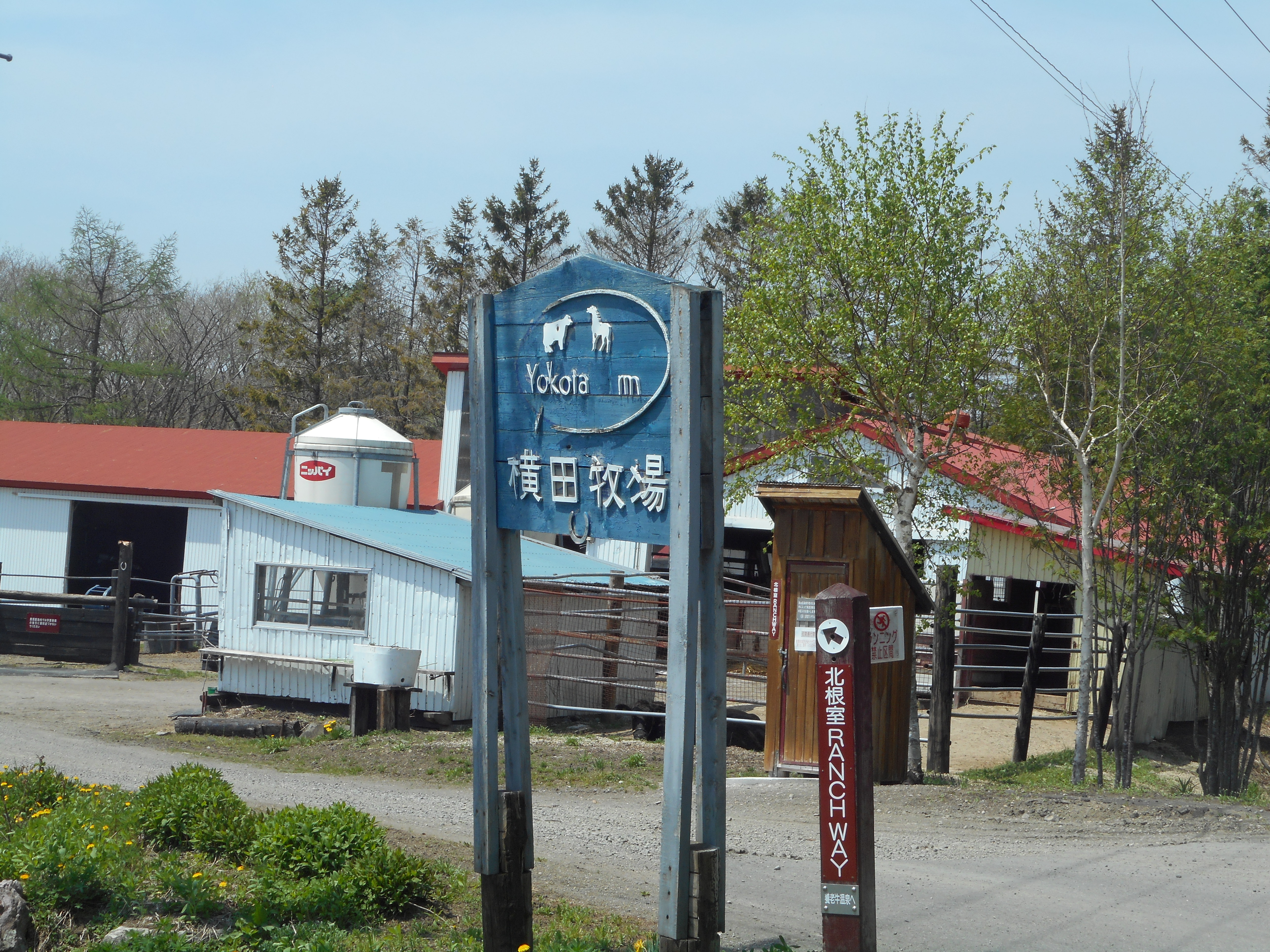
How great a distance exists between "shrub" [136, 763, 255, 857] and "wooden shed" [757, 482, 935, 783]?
500cm

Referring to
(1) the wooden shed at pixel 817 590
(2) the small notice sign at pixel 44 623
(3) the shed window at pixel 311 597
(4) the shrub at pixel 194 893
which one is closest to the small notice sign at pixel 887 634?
(4) the shrub at pixel 194 893

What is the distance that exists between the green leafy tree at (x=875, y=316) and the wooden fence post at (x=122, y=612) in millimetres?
12479

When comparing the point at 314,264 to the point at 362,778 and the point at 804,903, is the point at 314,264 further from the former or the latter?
the point at 804,903

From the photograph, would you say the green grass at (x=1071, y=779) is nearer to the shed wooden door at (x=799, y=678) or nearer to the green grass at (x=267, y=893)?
the shed wooden door at (x=799, y=678)

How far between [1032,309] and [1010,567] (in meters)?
6.59

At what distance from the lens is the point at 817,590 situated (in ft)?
35.4

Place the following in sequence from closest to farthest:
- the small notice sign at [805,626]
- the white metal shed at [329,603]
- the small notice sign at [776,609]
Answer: the small notice sign at [805,626]
the small notice sign at [776,609]
the white metal shed at [329,603]

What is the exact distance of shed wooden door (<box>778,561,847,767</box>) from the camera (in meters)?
10.8

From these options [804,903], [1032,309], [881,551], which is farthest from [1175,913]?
[1032,309]

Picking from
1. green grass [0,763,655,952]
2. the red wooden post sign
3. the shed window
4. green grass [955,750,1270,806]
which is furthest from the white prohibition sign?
the shed window

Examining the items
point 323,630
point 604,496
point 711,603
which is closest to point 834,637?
point 711,603

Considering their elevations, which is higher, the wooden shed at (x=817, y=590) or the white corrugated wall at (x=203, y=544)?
the white corrugated wall at (x=203, y=544)

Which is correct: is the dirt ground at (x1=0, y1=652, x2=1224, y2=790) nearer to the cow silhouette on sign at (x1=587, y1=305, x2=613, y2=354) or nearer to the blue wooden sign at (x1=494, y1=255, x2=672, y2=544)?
the blue wooden sign at (x1=494, y1=255, x2=672, y2=544)

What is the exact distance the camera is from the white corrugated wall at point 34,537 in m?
29.9
